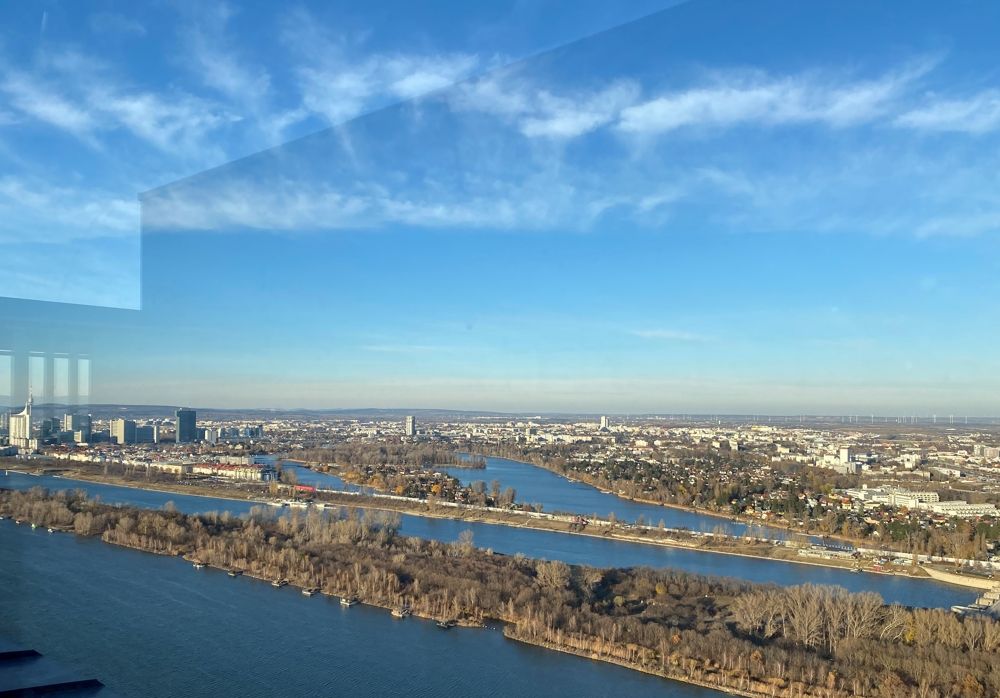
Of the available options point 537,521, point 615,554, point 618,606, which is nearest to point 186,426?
point 618,606

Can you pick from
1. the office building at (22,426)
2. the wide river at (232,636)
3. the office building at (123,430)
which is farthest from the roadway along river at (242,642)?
the office building at (123,430)

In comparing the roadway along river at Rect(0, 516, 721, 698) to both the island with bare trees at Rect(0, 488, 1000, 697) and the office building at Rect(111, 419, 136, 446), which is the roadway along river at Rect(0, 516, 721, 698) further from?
the office building at Rect(111, 419, 136, 446)

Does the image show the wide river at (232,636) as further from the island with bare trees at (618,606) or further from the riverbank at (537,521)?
the riverbank at (537,521)

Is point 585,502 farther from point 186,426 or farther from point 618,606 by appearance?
point 186,426

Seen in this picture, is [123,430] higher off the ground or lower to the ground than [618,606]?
higher

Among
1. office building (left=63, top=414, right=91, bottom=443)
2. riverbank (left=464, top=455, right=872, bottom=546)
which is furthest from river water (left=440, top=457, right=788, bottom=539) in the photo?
office building (left=63, top=414, right=91, bottom=443)
